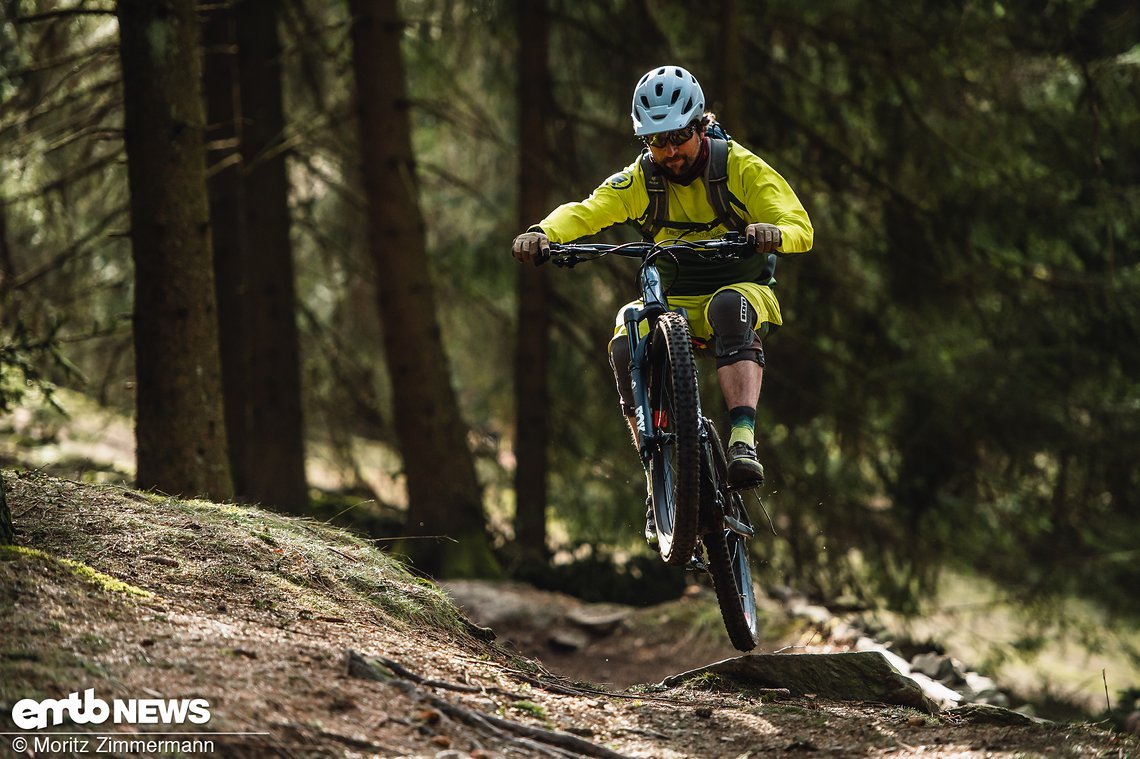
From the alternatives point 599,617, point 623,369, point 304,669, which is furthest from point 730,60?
point 304,669

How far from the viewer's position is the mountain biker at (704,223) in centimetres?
542

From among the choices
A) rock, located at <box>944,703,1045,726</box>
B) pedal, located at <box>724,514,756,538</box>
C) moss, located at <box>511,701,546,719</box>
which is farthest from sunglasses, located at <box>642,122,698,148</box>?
rock, located at <box>944,703,1045,726</box>

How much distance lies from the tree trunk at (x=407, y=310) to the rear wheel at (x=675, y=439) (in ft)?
16.8

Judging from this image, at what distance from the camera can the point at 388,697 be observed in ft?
13.2

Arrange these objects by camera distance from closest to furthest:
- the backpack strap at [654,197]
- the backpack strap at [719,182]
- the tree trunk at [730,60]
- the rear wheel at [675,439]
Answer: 1. the rear wheel at [675,439]
2. the backpack strap at [719,182]
3. the backpack strap at [654,197]
4. the tree trunk at [730,60]

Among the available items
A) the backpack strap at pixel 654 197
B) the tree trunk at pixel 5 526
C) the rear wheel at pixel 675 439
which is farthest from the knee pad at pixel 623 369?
the tree trunk at pixel 5 526

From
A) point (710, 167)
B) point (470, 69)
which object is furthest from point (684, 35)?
point (710, 167)

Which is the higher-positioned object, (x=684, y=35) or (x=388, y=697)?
(x=684, y=35)

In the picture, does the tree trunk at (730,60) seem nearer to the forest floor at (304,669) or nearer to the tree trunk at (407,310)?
the tree trunk at (407,310)

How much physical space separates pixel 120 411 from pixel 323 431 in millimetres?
4469

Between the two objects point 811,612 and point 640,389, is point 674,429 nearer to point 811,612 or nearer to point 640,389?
point 640,389

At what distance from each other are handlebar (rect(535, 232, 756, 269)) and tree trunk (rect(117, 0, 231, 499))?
→ 241 centimetres

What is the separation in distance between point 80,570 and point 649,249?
2907 millimetres

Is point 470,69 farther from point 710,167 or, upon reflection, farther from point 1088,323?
point 710,167
